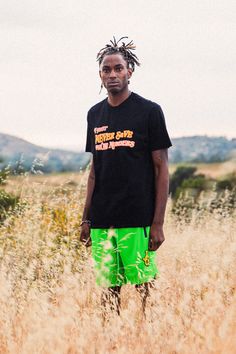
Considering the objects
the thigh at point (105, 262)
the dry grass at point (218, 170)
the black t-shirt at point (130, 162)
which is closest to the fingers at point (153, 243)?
the black t-shirt at point (130, 162)

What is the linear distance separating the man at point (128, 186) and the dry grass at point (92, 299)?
0.18 meters

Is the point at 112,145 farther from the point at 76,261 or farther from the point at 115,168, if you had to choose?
the point at 76,261

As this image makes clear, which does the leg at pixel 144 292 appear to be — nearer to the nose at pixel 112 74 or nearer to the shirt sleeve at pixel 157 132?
the shirt sleeve at pixel 157 132

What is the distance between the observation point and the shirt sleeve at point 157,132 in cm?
449

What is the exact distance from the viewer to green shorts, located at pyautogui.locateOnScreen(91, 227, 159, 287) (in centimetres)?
450

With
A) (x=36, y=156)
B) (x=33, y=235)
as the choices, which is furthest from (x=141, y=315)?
(x=36, y=156)

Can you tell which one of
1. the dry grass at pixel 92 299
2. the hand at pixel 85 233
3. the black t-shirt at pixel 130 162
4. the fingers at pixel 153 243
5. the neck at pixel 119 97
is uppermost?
the neck at pixel 119 97

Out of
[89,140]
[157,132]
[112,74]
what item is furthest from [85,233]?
[112,74]

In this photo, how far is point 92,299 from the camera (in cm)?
457

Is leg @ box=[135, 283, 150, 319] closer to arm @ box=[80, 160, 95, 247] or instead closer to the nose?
arm @ box=[80, 160, 95, 247]

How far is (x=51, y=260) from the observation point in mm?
5477

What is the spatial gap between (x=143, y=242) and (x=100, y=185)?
1.69 ft

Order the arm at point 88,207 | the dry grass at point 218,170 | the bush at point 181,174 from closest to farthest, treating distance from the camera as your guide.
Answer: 1. the arm at point 88,207
2. the dry grass at point 218,170
3. the bush at point 181,174

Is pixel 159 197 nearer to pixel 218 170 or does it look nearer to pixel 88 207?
pixel 88 207
